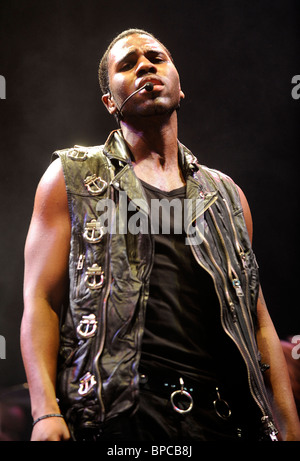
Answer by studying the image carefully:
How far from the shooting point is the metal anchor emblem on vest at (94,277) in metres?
1.53

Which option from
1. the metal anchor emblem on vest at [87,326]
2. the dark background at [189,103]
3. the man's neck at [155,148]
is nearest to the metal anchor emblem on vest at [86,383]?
the metal anchor emblem on vest at [87,326]

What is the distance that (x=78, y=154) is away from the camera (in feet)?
6.05

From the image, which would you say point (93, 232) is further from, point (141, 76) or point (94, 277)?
point (141, 76)

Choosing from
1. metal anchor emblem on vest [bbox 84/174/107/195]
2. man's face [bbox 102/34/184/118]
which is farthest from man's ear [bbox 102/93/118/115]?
metal anchor emblem on vest [bbox 84/174/107/195]

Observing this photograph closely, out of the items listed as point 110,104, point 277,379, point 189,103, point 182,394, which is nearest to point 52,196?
point 110,104

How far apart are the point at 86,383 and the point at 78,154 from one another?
36.3 inches

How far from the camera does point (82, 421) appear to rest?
1.34 metres

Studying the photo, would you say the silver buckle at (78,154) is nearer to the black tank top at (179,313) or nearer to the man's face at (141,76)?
the man's face at (141,76)

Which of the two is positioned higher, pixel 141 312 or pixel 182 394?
pixel 141 312

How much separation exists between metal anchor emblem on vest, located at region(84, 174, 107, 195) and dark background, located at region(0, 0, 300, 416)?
4.08 feet

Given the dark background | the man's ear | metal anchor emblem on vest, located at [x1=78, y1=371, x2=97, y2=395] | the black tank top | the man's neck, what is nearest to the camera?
metal anchor emblem on vest, located at [x1=78, y1=371, x2=97, y2=395]

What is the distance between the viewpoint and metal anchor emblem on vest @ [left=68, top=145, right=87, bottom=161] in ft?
5.98

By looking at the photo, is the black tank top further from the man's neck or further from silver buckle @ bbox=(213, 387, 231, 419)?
the man's neck
